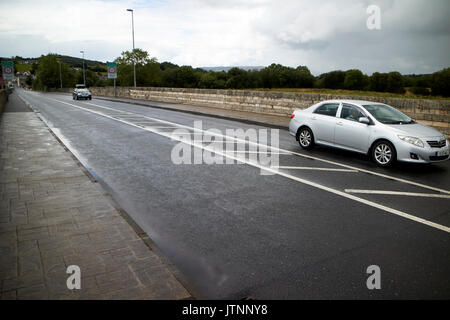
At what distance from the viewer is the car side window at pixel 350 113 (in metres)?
9.06

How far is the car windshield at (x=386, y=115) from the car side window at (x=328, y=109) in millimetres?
869

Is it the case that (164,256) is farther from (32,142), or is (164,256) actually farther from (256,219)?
(32,142)

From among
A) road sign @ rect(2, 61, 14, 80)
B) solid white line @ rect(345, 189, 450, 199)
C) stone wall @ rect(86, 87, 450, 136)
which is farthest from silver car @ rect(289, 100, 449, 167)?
road sign @ rect(2, 61, 14, 80)

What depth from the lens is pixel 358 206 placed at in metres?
5.55

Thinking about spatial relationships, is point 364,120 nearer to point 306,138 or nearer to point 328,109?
point 328,109

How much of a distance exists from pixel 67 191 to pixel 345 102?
299 inches

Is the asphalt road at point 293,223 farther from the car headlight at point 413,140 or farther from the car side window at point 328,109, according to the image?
the car side window at point 328,109

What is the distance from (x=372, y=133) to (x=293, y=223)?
16.1 ft

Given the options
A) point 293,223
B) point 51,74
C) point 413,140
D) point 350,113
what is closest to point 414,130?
point 413,140

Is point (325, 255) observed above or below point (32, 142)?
below

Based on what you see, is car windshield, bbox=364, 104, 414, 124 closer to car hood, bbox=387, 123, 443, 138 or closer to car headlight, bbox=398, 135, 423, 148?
car hood, bbox=387, 123, 443, 138

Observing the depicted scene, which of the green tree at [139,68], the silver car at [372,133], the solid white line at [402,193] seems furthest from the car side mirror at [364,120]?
the green tree at [139,68]

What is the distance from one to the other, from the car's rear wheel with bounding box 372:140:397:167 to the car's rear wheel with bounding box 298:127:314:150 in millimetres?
2128
